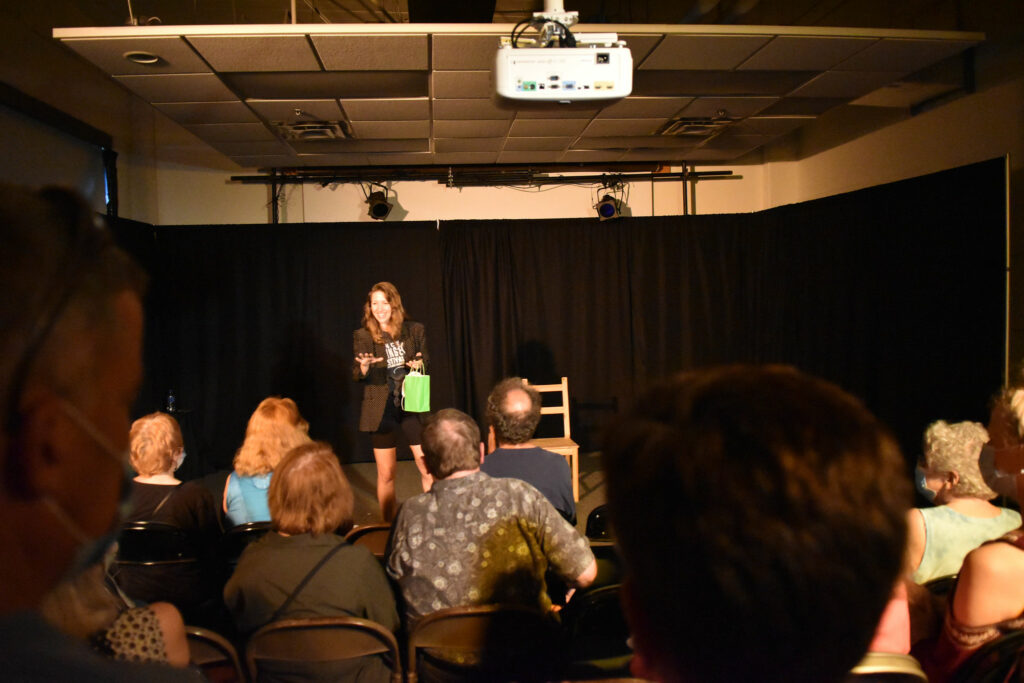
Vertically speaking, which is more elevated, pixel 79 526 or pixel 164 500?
pixel 79 526

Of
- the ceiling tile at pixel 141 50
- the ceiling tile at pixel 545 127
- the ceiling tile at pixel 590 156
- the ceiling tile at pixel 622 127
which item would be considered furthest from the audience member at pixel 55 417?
the ceiling tile at pixel 590 156

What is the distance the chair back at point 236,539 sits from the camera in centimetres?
226

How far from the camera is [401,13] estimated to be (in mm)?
5320

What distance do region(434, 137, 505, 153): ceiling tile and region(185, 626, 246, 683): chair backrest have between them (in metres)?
4.67

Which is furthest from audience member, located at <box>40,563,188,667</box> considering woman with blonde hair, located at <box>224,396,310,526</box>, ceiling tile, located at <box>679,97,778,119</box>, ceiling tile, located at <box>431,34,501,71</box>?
ceiling tile, located at <box>679,97,778,119</box>

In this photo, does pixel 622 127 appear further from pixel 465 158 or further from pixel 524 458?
pixel 524 458

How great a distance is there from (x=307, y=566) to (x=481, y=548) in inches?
19.0

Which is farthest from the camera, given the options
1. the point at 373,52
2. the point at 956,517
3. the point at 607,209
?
the point at 607,209

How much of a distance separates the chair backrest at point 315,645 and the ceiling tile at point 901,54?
4234 mm

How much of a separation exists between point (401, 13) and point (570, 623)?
519 centimetres

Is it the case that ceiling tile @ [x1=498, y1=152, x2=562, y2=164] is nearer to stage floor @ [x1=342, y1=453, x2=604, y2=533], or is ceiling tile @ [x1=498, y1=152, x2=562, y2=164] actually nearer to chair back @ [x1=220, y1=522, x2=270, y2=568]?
stage floor @ [x1=342, y1=453, x2=604, y2=533]

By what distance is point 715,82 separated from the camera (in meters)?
4.41

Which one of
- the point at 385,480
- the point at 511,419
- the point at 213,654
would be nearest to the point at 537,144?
the point at 385,480

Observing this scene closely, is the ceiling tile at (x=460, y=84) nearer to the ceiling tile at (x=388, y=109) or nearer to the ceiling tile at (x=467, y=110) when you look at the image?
the ceiling tile at (x=467, y=110)
